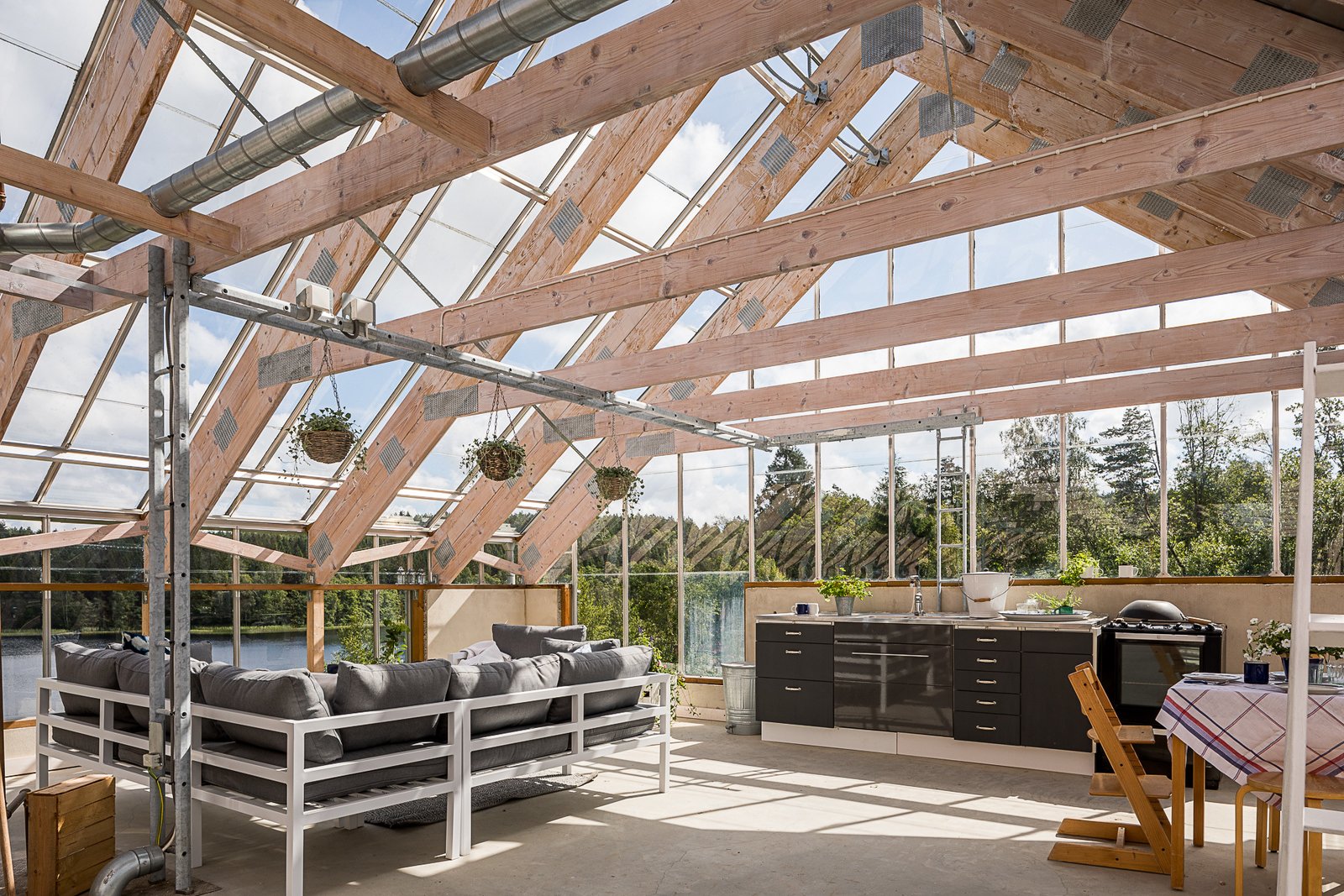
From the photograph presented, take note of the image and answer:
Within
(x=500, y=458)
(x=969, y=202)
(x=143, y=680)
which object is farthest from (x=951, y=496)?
(x=143, y=680)

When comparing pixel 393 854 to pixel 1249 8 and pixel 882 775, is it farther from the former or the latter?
pixel 1249 8

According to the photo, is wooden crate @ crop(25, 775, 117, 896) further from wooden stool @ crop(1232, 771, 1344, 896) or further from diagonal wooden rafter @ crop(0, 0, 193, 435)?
wooden stool @ crop(1232, 771, 1344, 896)

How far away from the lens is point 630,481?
26.9 ft

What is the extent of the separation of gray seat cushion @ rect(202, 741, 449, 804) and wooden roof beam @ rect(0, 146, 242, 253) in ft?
8.19

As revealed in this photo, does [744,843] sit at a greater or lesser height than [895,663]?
lesser

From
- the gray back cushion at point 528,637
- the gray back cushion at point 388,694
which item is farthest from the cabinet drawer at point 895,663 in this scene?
the gray back cushion at point 388,694

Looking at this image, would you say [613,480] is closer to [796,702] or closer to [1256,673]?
[796,702]

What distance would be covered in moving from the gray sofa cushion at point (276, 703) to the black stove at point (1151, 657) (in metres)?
5.32

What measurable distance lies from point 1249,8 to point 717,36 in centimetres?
240

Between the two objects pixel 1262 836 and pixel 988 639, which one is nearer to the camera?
pixel 1262 836

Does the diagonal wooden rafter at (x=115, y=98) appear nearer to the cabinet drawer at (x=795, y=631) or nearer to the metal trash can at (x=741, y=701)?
the cabinet drawer at (x=795, y=631)

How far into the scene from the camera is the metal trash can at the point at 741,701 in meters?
8.93

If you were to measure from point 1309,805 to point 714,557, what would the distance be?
723 cm

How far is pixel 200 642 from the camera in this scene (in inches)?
307
